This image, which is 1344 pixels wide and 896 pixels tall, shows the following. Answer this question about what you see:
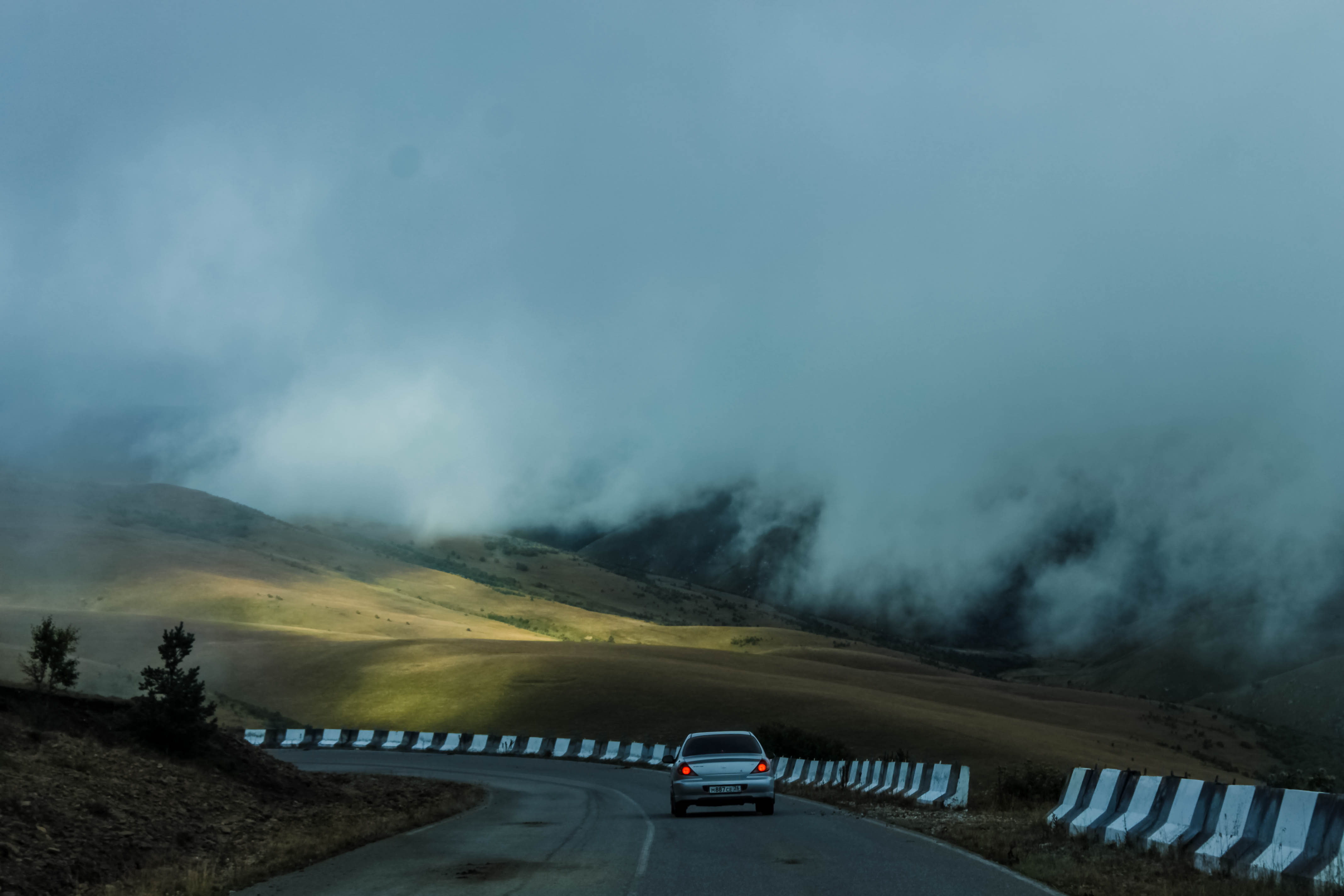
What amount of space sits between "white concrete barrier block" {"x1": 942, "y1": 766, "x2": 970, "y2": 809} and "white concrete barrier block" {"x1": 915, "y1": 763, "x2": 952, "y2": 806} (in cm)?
32

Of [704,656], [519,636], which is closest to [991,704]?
[704,656]

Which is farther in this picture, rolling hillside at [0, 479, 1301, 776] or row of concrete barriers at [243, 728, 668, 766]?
rolling hillside at [0, 479, 1301, 776]

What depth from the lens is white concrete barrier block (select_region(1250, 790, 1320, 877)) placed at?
1095 centimetres

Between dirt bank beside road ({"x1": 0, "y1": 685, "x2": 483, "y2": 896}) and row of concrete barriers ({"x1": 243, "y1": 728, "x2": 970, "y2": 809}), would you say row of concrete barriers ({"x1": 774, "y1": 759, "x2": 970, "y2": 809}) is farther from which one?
dirt bank beside road ({"x1": 0, "y1": 685, "x2": 483, "y2": 896})

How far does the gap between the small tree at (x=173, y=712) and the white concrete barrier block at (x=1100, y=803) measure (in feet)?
49.0

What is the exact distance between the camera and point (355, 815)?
74.1ft

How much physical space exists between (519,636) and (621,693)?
140 ft

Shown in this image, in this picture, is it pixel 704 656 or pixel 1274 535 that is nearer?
pixel 704 656

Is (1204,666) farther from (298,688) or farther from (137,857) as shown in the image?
(137,857)

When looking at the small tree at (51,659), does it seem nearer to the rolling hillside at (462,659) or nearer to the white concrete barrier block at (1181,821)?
the white concrete barrier block at (1181,821)

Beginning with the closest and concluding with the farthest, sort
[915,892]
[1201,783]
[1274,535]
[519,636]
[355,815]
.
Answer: [915,892]
[1201,783]
[355,815]
[519,636]
[1274,535]

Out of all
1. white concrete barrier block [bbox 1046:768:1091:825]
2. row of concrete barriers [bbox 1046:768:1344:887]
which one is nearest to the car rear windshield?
white concrete barrier block [bbox 1046:768:1091:825]

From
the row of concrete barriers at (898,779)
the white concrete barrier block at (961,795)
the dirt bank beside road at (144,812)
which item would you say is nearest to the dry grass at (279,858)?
the dirt bank beside road at (144,812)

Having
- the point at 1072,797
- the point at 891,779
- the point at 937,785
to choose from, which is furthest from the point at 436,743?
the point at 1072,797
